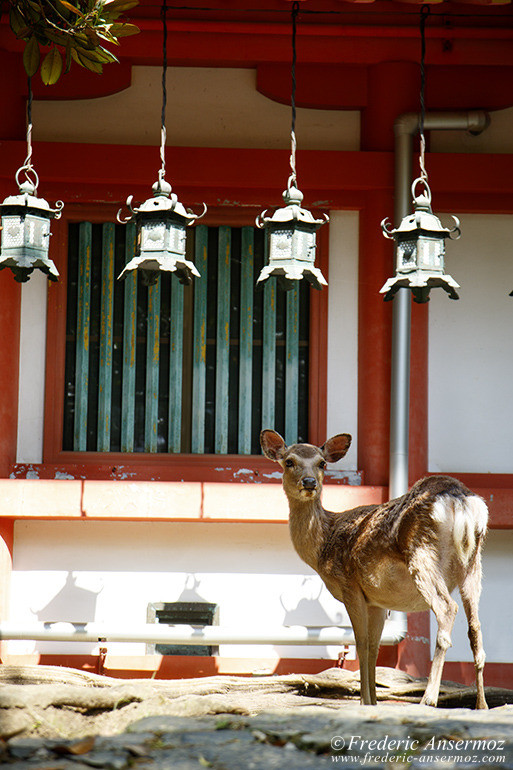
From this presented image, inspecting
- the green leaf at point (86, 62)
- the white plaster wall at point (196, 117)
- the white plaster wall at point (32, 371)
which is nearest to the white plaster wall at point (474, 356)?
the white plaster wall at point (196, 117)

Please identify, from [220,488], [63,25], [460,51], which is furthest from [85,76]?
[220,488]

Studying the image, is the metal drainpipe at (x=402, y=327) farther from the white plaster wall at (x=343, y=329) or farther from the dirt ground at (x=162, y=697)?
the dirt ground at (x=162, y=697)

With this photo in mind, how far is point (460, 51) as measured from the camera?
777 cm

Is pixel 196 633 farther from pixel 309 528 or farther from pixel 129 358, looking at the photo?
pixel 129 358

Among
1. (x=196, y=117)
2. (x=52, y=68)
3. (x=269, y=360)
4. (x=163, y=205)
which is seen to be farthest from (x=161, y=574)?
(x=52, y=68)

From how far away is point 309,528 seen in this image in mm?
6410

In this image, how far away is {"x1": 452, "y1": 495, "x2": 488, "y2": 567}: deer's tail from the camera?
548 cm

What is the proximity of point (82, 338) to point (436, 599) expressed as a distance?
3863mm

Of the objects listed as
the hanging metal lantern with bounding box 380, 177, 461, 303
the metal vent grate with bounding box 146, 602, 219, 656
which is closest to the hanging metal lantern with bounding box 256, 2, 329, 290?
the hanging metal lantern with bounding box 380, 177, 461, 303

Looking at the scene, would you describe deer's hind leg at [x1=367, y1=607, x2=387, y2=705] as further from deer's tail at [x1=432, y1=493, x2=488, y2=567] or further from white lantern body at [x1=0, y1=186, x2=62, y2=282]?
white lantern body at [x1=0, y1=186, x2=62, y2=282]

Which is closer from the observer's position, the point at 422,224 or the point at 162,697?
the point at 162,697

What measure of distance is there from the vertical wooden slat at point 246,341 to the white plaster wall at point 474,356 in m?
1.46

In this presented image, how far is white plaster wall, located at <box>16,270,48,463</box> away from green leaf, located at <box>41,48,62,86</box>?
2.53 m

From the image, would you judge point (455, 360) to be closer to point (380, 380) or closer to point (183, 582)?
point (380, 380)
